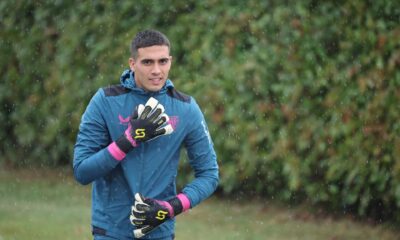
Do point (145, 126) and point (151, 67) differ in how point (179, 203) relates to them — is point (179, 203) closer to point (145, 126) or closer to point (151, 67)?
point (145, 126)

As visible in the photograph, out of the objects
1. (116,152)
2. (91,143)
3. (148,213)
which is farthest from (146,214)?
(91,143)

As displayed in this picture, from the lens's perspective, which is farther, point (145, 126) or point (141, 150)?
point (141, 150)

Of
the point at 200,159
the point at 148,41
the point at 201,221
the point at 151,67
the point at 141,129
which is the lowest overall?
the point at 201,221

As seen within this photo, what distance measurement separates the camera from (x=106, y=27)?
10.8 metres

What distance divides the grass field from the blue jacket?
12.4 feet

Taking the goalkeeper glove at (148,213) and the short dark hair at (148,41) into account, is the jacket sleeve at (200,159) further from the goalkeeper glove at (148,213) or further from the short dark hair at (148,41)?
the short dark hair at (148,41)

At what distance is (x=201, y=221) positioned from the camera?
975 centimetres

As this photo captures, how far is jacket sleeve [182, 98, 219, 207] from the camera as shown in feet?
16.7

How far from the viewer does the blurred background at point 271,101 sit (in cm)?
897

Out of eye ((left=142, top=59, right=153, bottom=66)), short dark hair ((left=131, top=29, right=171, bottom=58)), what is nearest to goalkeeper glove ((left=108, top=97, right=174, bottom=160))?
eye ((left=142, top=59, right=153, bottom=66))

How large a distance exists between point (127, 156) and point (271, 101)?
15.7ft

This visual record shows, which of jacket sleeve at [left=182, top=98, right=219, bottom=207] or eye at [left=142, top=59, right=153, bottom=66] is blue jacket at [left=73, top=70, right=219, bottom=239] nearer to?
jacket sleeve at [left=182, top=98, right=219, bottom=207]

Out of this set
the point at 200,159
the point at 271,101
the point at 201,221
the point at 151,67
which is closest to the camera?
the point at 151,67

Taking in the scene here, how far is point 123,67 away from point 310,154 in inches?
94.1
